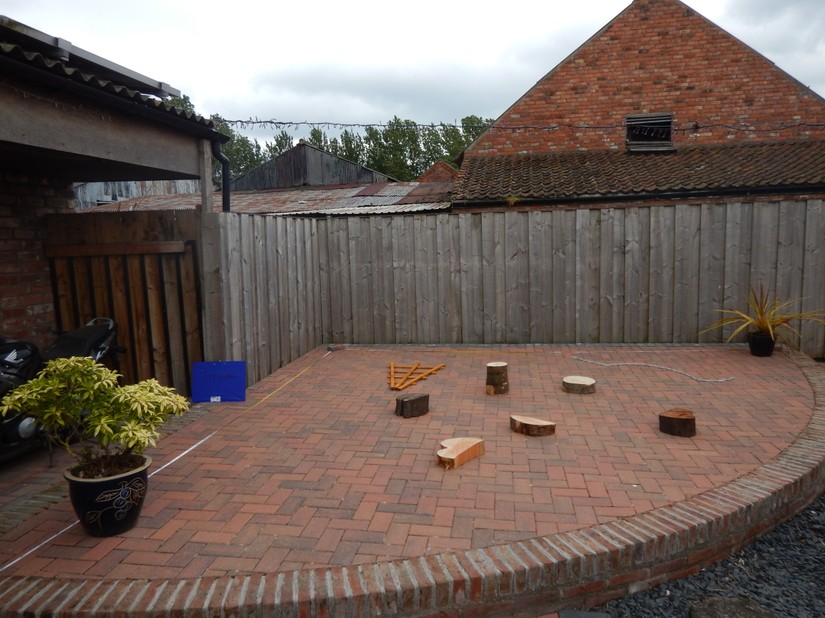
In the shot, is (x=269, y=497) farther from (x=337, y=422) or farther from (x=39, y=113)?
(x=39, y=113)

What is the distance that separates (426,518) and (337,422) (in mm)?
1777

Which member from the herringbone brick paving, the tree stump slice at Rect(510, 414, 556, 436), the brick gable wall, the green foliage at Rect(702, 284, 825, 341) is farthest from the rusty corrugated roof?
the tree stump slice at Rect(510, 414, 556, 436)

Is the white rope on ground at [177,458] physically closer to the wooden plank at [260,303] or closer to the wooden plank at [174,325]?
the wooden plank at [260,303]

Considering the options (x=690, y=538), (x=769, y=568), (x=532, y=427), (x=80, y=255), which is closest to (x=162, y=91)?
(x=80, y=255)

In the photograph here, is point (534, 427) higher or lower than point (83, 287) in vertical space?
lower

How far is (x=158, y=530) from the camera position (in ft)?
9.37

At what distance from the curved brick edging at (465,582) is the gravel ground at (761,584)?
0.18 ft

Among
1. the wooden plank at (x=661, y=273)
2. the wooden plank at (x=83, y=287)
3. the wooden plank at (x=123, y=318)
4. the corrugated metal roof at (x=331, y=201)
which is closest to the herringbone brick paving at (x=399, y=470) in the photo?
the wooden plank at (x=123, y=318)

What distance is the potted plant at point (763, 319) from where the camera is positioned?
20.9 feet

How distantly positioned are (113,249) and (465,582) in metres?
4.56

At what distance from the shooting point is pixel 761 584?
2.68 meters

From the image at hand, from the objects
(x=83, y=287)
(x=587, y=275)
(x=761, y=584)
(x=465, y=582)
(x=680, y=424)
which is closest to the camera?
(x=465, y=582)

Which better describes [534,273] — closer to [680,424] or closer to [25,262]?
[680,424]

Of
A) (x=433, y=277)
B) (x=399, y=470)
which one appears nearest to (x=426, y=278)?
(x=433, y=277)
